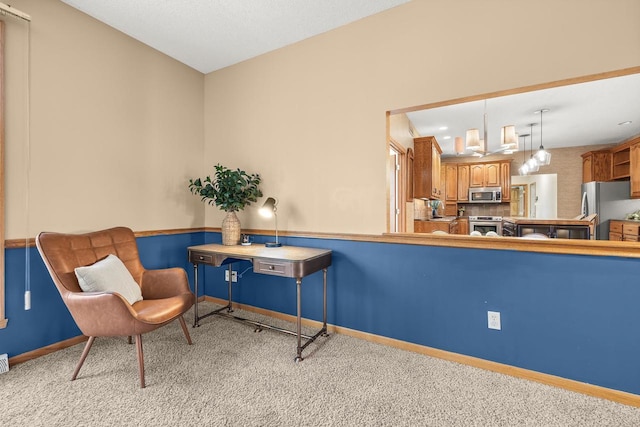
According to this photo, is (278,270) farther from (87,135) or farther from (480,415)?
(87,135)

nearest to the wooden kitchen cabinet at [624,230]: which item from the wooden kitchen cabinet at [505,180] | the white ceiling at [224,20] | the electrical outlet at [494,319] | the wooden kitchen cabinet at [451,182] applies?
the wooden kitchen cabinet at [505,180]

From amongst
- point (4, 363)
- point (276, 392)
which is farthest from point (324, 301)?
point (4, 363)

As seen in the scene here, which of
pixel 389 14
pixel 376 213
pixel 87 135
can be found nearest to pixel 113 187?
pixel 87 135

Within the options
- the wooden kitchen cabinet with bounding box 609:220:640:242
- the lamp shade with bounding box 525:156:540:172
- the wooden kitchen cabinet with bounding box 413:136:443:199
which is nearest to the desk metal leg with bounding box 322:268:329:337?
the wooden kitchen cabinet with bounding box 413:136:443:199

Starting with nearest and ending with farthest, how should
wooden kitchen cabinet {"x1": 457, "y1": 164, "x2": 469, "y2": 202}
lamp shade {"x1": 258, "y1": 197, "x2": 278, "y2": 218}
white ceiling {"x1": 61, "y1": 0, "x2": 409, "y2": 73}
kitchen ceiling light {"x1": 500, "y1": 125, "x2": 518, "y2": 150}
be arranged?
white ceiling {"x1": 61, "y1": 0, "x2": 409, "y2": 73}, lamp shade {"x1": 258, "y1": 197, "x2": 278, "y2": 218}, kitchen ceiling light {"x1": 500, "y1": 125, "x2": 518, "y2": 150}, wooden kitchen cabinet {"x1": 457, "y1": 164, "x2": 469, "y2": 202}

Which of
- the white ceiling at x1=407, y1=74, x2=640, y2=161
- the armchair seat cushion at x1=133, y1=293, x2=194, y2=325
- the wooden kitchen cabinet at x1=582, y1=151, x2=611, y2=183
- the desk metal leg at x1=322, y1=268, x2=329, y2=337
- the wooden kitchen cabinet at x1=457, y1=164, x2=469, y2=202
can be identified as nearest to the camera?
the armchair seat cushion at x1=133, y1=293, x2=194, y2=325

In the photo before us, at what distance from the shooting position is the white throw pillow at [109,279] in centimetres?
193

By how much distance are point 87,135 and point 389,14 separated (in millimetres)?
2670

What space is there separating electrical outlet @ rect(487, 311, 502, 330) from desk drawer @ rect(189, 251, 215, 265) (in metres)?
2.21

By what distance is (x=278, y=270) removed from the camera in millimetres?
2240

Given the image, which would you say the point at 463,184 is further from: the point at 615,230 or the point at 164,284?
the point at 164,284

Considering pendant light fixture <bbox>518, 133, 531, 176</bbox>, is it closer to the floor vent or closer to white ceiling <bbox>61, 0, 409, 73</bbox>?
white ceiling <bbox>61, 0, 409, 73</bbox>

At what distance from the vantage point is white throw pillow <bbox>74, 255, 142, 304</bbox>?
76.1 inches

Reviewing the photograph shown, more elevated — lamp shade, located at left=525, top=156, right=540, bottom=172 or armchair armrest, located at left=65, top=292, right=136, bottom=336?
lamp shade, located at left=525, top=156, right=540, bottom=172
